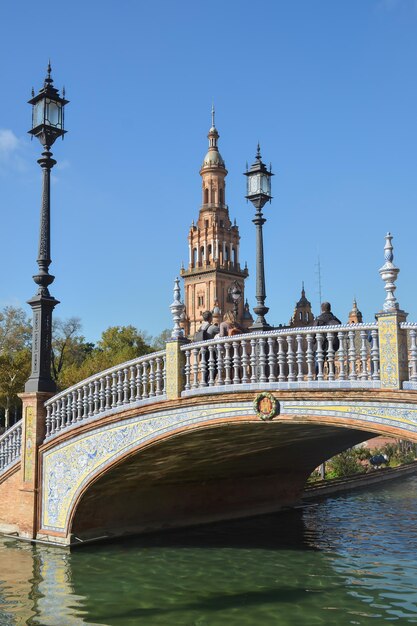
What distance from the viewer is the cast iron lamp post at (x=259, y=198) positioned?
12766mm

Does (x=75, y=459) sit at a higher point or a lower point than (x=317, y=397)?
lower

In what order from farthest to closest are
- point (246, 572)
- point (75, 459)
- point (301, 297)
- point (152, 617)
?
point (301, 297), point (75, 459), point (246, 572), point (152, 617)

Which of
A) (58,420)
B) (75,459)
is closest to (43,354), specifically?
(58,420)

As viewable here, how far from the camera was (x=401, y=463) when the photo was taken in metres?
30.5

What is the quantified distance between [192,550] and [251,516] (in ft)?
16.0

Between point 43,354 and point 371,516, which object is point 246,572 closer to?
point 43,354

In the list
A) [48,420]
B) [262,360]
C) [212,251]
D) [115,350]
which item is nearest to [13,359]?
[115,350]

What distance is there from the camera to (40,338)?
14.4m

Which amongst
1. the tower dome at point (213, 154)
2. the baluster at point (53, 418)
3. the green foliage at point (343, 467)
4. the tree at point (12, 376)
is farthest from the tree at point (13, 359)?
the tower dome at point (213, 154)

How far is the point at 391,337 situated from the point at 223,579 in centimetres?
561

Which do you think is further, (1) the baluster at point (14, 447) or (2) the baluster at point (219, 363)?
(1) the baluster at point (14, 447)

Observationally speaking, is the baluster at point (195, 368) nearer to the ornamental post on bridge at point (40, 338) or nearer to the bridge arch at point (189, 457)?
→ the bridge arch at point (189, 457)

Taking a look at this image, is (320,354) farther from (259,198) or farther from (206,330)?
(259,198)

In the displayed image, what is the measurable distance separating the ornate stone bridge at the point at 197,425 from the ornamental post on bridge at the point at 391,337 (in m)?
0.02
